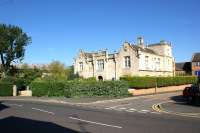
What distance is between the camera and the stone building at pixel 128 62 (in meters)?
55.9

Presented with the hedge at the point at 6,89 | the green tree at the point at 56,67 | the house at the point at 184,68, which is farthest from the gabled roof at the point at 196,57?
the hedge at the point at 6,89

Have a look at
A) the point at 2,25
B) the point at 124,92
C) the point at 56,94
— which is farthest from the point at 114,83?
the point at 2,25

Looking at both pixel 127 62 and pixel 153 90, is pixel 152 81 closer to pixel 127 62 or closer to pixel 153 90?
pixel 153 90

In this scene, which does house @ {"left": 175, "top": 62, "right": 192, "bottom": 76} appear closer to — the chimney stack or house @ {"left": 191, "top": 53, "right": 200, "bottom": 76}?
house @ {"left": 191, "top": 53, "right": 200, "bottom": 76}

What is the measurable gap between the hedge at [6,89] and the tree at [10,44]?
2255 cm

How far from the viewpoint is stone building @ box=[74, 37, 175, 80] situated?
183 ft

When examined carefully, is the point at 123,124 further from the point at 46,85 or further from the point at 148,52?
the point at 148,52

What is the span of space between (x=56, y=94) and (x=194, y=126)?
2691cm

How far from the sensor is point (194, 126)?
14.3 meters

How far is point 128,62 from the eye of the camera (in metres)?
57.2

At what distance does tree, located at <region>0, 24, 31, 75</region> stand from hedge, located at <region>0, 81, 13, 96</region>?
22.5 metres

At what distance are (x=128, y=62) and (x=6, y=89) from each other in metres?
24.2

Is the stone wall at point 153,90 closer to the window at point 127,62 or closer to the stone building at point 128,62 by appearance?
the stone building at point 128,62

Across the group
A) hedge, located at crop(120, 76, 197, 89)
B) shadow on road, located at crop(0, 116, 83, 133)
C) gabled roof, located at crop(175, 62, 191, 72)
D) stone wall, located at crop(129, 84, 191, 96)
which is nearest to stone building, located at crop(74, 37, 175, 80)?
hedge, located at crop(120, 76, 197, 89)
